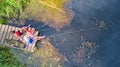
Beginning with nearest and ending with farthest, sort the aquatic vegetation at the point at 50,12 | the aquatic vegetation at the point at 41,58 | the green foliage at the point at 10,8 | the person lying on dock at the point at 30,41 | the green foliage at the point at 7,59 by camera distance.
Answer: the green foliage at the point at 7,59, the person lying on dock at the point at 30,41, the aquatic vegetation at the point at 41,58, the green foliage at the point at 10,8, the aquatic vegetation at the point at 50,12

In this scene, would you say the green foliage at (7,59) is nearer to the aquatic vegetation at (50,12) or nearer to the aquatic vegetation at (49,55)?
the aquatic vegetation at (49,55)

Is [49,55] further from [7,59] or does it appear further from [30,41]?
[7,59]

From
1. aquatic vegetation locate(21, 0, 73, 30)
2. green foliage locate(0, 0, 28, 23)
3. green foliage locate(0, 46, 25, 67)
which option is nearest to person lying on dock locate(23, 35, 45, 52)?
green foliage locate(0, 46, 25, 67)

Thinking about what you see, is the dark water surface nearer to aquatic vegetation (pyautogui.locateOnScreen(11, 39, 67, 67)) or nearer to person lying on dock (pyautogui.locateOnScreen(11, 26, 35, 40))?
aquatic vegetation (pyautogui.locateOnScreen(11, 39, 67, 67))

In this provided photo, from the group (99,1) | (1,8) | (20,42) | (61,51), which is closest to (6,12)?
(1,8)

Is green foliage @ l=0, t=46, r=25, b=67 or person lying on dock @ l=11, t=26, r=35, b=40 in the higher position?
person lying on dock @ l=11, t=26, r=35, b=40

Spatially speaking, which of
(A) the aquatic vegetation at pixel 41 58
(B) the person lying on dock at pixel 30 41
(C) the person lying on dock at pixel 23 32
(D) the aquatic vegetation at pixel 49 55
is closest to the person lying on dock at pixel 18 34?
(C) the person lying on dock at pixel 23 32

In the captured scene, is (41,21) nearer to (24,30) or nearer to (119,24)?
(24,30)
